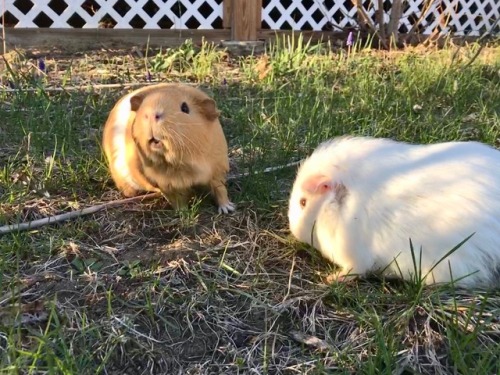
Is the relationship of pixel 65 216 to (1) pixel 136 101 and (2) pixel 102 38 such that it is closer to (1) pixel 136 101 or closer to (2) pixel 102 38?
(1) pixel 136 101

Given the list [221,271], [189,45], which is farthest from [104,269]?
[189,45]

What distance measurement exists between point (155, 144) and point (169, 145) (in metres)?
0.06

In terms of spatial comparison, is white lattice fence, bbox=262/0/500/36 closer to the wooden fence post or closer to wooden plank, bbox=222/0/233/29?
the wooden fence post

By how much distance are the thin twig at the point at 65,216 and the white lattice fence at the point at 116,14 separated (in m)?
3.47

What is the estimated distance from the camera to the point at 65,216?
7.55 feet

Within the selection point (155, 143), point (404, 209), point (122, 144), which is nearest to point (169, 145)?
point (155, 143)

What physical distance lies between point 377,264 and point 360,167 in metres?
0.35

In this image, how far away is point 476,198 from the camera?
5.88ft

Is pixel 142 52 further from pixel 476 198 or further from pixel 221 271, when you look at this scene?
pixel 476 198

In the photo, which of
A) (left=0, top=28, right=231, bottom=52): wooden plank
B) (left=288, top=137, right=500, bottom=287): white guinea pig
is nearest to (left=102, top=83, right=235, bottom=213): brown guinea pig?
(left=288, top=137, right=500, bottom=287): white guinea pig

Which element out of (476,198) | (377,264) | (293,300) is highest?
(476,198)

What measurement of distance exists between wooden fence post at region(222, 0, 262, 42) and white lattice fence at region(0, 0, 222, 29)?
0.12m

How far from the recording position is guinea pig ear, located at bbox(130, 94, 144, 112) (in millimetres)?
2201

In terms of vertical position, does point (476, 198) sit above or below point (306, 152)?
above
